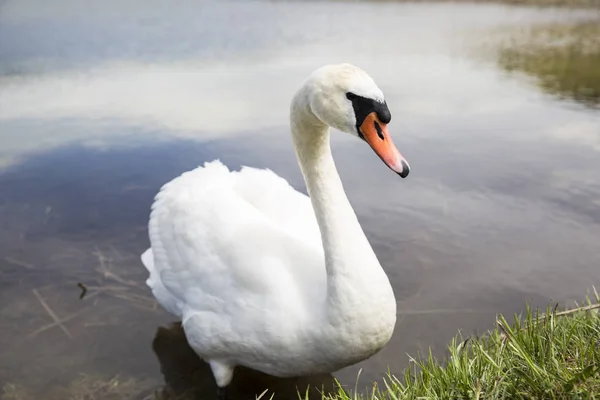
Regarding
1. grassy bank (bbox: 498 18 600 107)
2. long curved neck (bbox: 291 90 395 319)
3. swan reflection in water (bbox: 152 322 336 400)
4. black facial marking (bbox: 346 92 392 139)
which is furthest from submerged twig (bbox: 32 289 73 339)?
grassy bank (bbox: 498 18 600 107)

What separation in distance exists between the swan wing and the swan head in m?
0.81

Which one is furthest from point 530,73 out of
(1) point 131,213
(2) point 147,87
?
(1) point 131,213

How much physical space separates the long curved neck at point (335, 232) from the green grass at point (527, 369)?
51 cm

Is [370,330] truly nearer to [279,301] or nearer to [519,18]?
[279,301]

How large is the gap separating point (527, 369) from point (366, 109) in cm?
124

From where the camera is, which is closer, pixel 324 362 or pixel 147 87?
pixel 324 362

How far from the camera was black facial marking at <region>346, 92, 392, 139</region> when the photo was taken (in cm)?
272

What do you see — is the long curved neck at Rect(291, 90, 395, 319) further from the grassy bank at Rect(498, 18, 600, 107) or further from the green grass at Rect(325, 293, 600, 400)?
the grassy bank at Rect(498, 18, 600, 107)

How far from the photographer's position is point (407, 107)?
8188 mm

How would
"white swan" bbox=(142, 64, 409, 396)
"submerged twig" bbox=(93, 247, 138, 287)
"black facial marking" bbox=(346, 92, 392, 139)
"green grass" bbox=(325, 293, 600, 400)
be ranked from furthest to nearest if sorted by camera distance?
"submerged twig" bbox=(93, 247, 138, 287), "white swan" bbox=(142, 64, 409, 396), "black facial marking" bbox=(346, 92, 392, 139), "green grass" bbox=(325, 293, 600, 400)

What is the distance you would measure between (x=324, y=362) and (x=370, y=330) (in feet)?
0.98

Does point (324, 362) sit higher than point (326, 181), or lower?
lower

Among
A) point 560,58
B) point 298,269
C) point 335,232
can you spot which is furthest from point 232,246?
point 560,58

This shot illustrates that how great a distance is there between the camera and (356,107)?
9.16 ft
